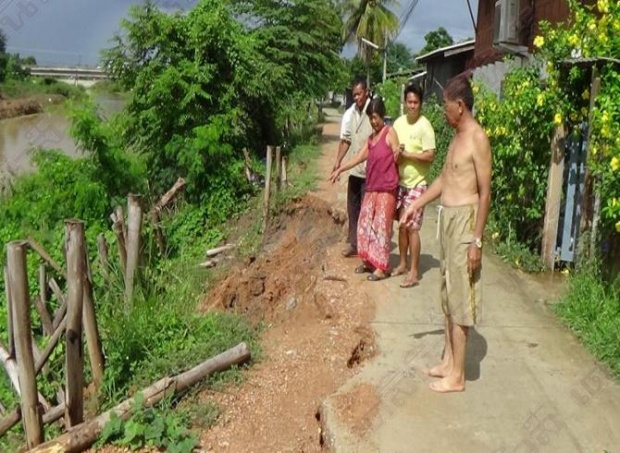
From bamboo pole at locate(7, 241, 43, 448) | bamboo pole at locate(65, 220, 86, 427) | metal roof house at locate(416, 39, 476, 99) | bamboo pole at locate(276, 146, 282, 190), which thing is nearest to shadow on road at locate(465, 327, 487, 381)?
bamboo pole at locate(65, 220, 86, 427)

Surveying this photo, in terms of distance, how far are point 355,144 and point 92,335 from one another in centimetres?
297

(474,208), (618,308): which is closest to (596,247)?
(618,308)

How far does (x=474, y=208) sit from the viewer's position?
11.9 ft

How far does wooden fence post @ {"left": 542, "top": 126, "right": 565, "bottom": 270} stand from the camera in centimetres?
591

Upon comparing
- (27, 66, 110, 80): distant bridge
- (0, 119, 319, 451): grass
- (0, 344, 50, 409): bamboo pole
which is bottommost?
(0, 344, 50, 409): bamboo pole

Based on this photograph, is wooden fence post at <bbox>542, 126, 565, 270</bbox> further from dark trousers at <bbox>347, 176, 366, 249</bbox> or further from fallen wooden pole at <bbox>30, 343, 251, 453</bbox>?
fallen wooden pole at <bbox>30, 343, 251, 453</bbox>

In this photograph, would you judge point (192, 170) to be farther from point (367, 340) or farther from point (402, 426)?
point (402, 426)

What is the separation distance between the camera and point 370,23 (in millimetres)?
37125

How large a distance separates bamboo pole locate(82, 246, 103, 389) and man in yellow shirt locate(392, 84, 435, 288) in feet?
7.89

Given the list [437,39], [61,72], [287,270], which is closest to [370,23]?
[437,39]

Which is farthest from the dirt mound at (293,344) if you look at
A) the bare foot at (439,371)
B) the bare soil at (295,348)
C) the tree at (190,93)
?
the tree at (190,93)

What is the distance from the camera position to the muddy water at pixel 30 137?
12.5 meters

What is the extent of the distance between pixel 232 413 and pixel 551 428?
189 centimetres

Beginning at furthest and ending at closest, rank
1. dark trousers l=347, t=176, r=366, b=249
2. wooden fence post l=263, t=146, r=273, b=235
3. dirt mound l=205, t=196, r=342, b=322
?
wooden fence post l=263, t=146, r=273, b=235, dirt mound l=205, t=196, r=342, b=322, dark trousers l=347, t=176, r=366, b=249
